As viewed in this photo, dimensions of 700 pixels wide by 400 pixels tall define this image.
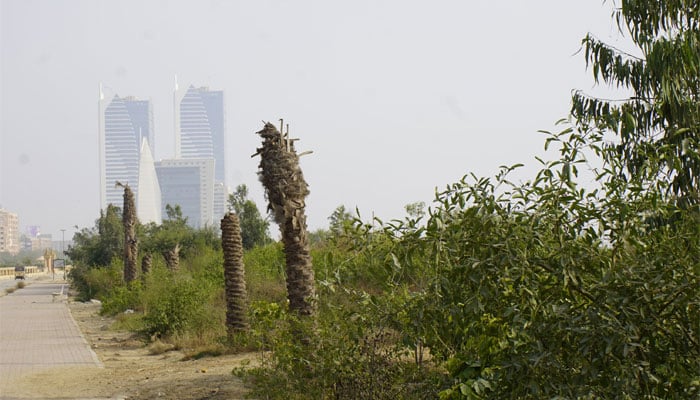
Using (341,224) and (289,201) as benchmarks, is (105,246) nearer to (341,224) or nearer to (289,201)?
(289,201)

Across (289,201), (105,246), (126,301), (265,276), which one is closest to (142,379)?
(289,201)

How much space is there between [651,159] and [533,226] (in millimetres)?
729

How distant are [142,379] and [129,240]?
2103cm

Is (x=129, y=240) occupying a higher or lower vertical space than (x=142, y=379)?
higher

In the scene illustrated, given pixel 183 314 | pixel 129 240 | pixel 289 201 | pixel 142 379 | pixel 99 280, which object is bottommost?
pixel 142 379

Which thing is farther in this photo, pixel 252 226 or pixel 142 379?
pixel 252 226

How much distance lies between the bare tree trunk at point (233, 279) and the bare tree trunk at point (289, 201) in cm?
349

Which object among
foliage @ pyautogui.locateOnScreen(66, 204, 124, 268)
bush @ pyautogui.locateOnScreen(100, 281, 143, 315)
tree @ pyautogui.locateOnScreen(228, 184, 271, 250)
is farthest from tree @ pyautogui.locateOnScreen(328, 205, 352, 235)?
foliage @ pyautogui.locateOnScreen(66, 204, 124, 268)

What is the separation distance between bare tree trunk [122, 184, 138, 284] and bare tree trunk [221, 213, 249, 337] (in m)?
16.2

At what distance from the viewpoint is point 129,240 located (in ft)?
107

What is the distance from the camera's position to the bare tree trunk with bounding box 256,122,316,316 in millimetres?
11969

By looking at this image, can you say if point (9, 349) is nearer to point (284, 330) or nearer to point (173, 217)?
point (284, 330)

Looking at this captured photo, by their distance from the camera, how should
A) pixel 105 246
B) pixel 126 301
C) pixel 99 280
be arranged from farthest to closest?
pixel 105 246, pixel 99 280, pixel 126 301

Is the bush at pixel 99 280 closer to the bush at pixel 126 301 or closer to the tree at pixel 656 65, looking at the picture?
the bush at pixel 126 301
